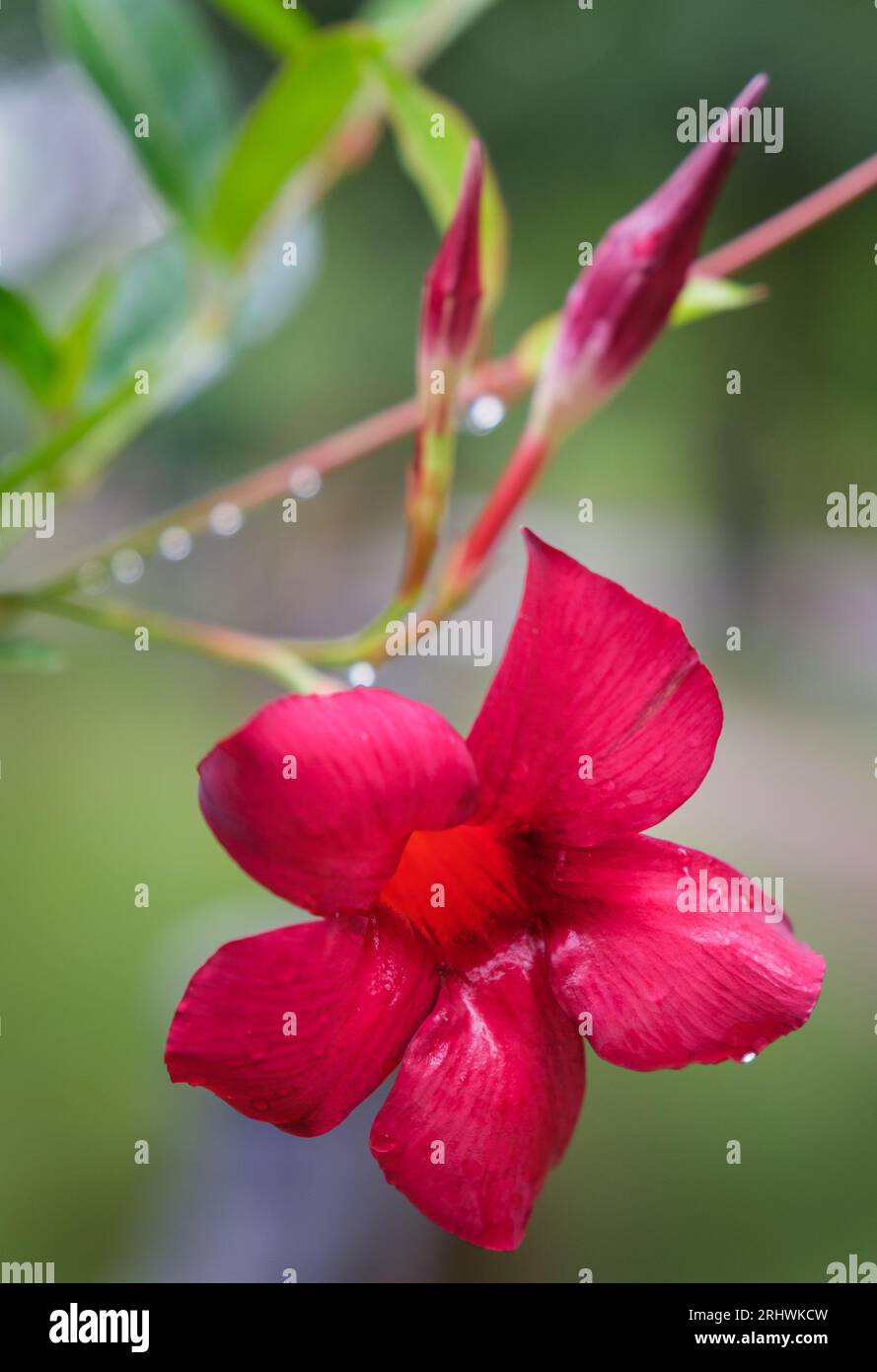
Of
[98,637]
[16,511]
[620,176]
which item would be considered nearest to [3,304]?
[16,511]

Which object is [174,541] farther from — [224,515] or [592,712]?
[592,712]

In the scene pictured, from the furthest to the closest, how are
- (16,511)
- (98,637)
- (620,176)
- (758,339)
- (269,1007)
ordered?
(758,339), (620,176), (98,637), (16,511), (269,1007)

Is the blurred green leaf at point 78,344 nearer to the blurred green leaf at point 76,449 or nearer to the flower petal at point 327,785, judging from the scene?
the blurred green leaf at point 76,449

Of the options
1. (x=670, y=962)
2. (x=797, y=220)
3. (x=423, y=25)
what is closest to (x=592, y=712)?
(x=670, y=962)

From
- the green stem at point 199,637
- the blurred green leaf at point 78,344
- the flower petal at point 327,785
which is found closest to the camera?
the flower petal at point 327,785

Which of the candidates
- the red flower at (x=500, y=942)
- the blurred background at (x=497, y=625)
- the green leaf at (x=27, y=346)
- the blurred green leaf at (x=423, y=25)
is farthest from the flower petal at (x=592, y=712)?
the blurred green leaf at (x=423, y=25)

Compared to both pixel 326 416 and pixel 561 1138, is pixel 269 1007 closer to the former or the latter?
pixel 561 1138
